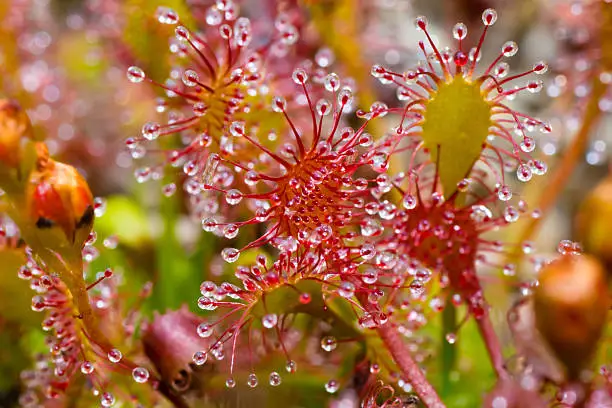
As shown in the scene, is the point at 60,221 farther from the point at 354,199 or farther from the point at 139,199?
the point at 139,199

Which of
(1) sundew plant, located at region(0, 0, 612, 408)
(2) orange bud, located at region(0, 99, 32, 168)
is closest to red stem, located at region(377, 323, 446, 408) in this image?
(1) sundew plant, located at region(0, 0, 612, 408)

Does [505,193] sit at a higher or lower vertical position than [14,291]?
higher

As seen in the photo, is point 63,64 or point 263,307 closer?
point 263,307

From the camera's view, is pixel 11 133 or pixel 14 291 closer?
pixel 11 133

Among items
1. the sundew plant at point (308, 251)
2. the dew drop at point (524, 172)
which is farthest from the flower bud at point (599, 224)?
the dew drop at point (524, 172)

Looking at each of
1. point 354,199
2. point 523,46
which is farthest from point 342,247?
point 523,46

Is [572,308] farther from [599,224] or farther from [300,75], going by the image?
[300,75]

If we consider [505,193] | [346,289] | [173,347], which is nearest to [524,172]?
[505,193]
